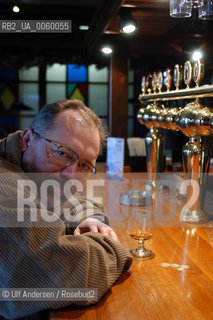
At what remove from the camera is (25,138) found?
1492 millimetres

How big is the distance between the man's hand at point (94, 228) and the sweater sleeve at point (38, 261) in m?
0.31

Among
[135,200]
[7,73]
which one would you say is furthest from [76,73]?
[135,200]

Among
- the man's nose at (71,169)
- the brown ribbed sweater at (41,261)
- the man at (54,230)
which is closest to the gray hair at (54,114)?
the man at (54,230)

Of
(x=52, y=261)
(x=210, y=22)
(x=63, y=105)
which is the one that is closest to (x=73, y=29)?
(x=210, y=22)

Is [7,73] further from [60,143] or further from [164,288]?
[164,288]

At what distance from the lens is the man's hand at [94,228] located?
1497 millimetres

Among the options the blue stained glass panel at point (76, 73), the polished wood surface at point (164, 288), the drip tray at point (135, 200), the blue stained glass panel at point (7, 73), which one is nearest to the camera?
the polished wood surface at point (164, 288)

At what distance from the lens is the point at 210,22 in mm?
4469

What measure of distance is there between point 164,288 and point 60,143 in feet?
1.85

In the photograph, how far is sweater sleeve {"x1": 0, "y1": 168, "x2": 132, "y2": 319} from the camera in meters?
1.10

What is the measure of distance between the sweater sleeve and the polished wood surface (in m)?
0.05
